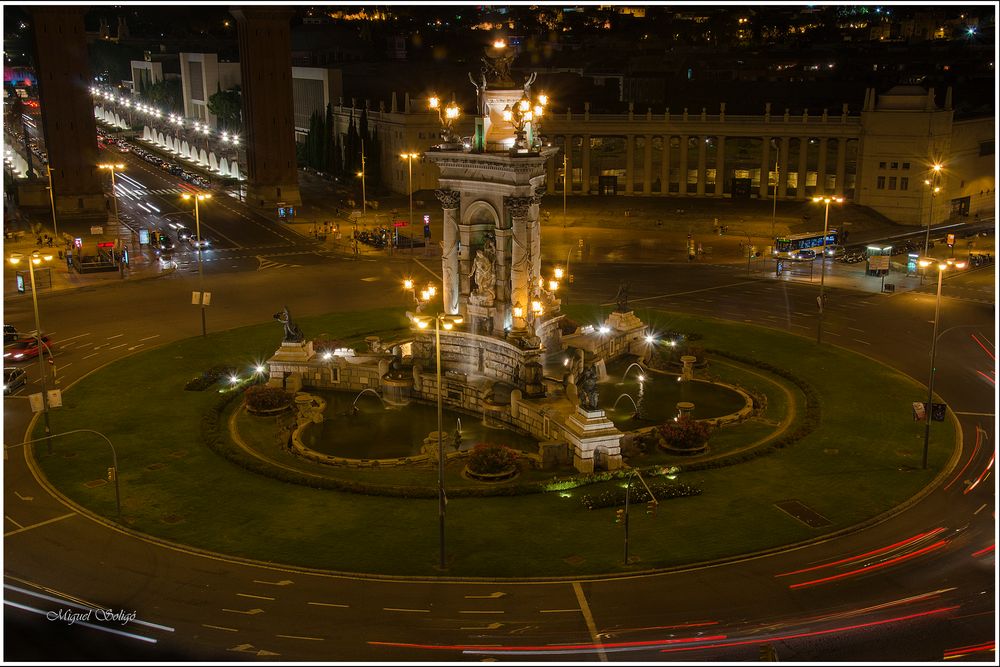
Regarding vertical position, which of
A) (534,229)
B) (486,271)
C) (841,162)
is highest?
(534,229)

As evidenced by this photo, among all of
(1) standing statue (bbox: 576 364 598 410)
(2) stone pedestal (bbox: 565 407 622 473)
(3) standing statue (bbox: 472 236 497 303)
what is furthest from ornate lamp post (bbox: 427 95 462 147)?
(2) stone pedestal (bbox: 565 407 622 473)

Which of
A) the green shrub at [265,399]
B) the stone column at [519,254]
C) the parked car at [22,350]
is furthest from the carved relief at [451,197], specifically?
the parked car at [22,350]

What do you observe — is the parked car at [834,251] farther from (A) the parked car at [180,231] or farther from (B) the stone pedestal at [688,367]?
(A) the parked car at [180,231]

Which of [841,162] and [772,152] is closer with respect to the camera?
[841,162]

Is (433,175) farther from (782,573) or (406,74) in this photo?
(782,573)

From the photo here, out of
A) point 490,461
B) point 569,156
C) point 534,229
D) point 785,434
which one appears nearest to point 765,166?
point 569,156

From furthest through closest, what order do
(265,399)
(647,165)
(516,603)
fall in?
(647,165), (265,399), (516,603)

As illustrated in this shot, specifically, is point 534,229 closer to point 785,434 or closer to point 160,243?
point 785,434

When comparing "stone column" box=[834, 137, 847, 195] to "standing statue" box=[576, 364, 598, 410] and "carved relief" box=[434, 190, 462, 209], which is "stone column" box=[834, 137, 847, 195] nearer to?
"carved relief" box=[434, 190, 462, 209]
